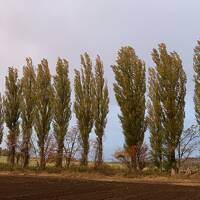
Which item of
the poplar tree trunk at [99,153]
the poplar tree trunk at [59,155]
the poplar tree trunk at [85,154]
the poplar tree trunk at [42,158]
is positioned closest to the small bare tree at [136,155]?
the poplar tree trunk at [99,153]

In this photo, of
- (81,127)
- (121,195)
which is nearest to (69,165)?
(81,127)

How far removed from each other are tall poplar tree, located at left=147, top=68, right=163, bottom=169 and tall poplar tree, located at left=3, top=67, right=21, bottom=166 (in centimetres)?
1539

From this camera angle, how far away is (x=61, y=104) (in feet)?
161

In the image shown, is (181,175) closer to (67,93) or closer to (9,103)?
(67,93)

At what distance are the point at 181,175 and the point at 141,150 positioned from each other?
5260 mm

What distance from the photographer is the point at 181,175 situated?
127 ft

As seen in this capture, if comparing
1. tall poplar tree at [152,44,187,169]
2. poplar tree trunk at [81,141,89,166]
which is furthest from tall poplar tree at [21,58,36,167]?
tall poplar tree at [152,44,187,169]

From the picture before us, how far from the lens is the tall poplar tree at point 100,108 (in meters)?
45.7

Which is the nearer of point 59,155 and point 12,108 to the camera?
point 59,155

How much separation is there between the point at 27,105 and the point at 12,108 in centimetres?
277

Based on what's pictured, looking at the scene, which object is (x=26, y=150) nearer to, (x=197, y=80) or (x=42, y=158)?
(x=42, y=158)

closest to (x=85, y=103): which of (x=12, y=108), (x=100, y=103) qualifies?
(x=100, y=103)

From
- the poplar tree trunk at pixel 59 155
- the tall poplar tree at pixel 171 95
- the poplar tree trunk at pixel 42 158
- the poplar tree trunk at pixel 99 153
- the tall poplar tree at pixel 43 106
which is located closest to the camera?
the tall poplar tree at pixel 171 95

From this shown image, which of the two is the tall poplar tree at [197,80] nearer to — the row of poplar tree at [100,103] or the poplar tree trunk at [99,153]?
the row of poplar tree at [100,103]
